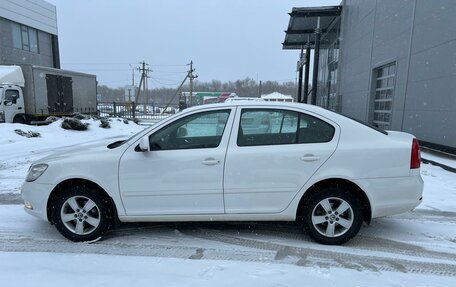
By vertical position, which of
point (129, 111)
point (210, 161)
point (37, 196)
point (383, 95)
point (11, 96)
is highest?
point (383, 95)

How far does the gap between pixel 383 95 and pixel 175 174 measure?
1357cm

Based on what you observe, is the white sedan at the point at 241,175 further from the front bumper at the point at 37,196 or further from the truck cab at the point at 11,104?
the truck cab at the point at 11,104

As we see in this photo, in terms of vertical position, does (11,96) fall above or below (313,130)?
above

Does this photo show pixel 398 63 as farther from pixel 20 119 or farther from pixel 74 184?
pixel 20 119

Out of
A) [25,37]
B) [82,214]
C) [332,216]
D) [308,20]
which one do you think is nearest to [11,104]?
[25,37]

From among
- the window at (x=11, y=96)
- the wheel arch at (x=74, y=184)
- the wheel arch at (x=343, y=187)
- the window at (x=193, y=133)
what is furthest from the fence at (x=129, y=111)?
the wheel arch at (x=343, y=187)

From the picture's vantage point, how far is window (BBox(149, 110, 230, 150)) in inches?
A: 160

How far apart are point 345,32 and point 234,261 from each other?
68.5 ft

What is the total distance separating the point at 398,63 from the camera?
12.9 metres

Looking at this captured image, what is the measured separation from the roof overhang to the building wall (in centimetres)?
246

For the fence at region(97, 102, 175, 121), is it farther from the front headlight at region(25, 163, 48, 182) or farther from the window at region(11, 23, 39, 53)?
the front headlight at region(25, 163, 48, 182)

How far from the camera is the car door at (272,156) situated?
3936 mm

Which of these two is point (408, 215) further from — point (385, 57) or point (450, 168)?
point (385, 57)

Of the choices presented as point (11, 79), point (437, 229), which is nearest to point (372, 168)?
point (437, 229)
